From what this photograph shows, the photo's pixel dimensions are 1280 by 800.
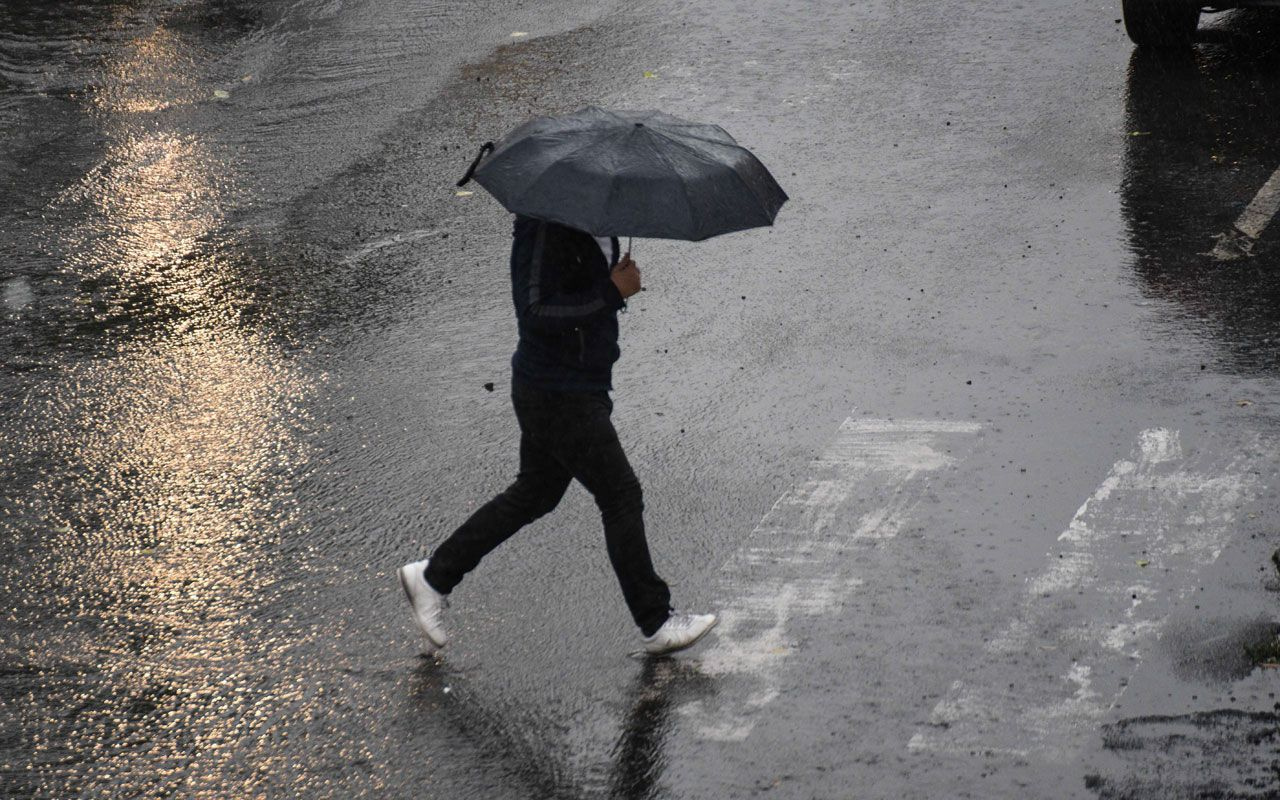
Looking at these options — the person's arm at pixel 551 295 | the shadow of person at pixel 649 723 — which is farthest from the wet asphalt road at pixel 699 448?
the person's arm at pixel 551 295

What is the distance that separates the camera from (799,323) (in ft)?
25.7

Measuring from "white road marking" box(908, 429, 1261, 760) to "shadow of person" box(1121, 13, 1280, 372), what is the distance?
4.07ft

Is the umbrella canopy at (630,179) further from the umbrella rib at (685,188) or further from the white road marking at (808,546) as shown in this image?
the white road marking at (808,546)

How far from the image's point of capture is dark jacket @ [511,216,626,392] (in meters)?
4.98

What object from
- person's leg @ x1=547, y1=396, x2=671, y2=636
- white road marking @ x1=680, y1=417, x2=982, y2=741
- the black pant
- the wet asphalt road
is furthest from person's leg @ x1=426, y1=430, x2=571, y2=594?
white road marking @ x1=680, y1=417, x2=982, y2=741

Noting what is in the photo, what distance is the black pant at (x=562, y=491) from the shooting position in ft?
16.9

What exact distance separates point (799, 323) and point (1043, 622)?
2866 millimetres

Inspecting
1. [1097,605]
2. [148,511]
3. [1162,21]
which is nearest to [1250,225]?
[1162,21]

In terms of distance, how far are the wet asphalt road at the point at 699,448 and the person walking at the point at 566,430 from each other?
23 cm

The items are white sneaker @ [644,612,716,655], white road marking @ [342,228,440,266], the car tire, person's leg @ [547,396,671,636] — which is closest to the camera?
person's leg @ [547,396,671,636]

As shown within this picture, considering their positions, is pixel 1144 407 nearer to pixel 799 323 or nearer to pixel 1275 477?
pixel 1275 477

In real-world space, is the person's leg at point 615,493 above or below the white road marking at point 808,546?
above

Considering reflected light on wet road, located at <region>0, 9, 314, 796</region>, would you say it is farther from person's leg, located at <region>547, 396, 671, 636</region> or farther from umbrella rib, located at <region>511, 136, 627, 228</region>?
umbrella rib, located at <region>511, 136, 627, 228</region>

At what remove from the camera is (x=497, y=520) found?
540 cm
